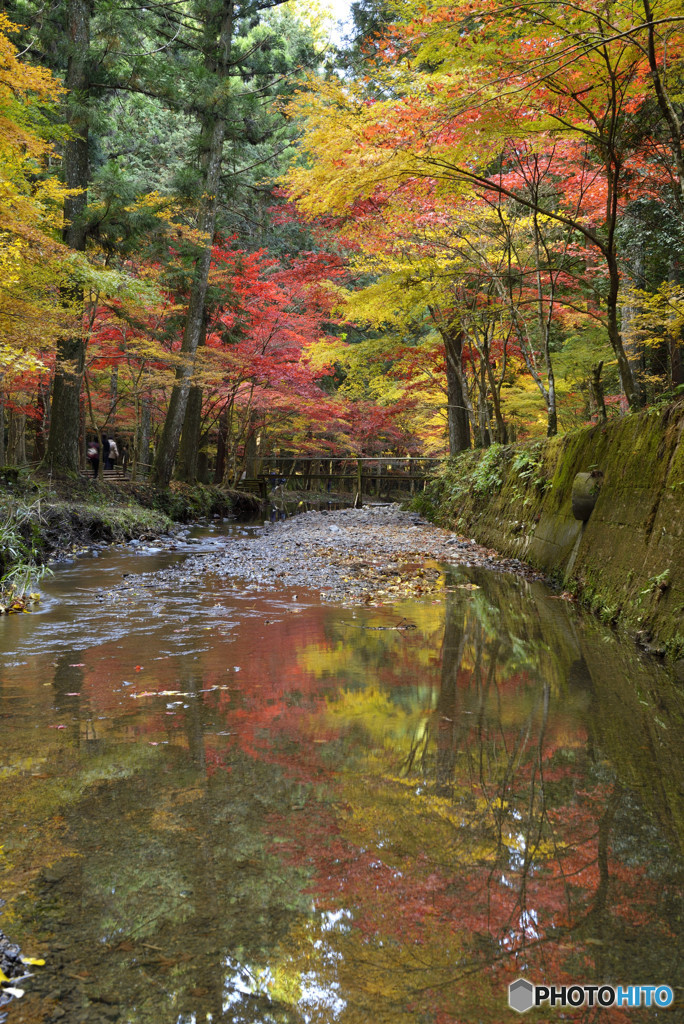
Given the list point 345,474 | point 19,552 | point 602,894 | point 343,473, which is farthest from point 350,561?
point 343,473

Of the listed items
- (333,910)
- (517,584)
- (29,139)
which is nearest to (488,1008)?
(333,910)

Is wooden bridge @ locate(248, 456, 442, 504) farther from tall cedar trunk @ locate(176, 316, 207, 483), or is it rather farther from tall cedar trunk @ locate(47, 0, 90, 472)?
tall cedar trunk @ locate(47, 0, 90, 472)

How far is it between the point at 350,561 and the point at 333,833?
7206 millimetres

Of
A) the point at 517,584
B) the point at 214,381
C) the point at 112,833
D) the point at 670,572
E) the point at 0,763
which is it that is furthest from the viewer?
the point at 214,381

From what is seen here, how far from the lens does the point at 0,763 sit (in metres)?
2.56

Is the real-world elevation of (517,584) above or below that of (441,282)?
below

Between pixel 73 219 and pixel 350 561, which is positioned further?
pixel 73 219

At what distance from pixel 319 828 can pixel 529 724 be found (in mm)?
1413

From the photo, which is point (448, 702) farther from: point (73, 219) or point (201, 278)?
point (201, 278)

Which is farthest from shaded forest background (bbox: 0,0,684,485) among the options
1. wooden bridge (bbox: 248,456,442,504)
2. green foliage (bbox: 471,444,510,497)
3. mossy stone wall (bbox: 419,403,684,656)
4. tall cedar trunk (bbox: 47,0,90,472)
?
wooden bridge (bbox: 248,456,442,504)

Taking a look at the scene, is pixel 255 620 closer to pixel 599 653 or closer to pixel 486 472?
pixel 599 653

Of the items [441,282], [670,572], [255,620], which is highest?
[441,282]

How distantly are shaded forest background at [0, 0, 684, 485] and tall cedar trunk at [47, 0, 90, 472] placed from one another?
0.15ft

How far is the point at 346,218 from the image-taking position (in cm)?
1273
